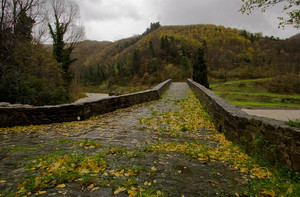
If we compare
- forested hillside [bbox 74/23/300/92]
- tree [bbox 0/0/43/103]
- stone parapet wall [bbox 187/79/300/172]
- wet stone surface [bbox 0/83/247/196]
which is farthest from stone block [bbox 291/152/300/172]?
forested hillside [bbox 74/23/300/92]

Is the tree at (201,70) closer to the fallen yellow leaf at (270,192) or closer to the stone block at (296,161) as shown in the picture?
the stone block at (296,161)

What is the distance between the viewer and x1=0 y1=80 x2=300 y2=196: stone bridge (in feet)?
6.73

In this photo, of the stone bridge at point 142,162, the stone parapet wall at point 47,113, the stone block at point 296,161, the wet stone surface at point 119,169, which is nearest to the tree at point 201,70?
the stone parapet wall at point 47,113

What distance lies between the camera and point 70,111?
617 cm

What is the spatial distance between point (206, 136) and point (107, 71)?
87444 mm

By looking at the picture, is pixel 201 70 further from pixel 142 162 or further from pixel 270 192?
pixel 270 192

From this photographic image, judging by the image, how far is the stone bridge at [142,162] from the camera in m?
2.05

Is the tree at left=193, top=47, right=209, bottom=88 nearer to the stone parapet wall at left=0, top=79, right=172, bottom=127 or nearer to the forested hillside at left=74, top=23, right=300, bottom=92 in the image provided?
the stone parapet wall at left=0, top=79, right=172, bottom=127

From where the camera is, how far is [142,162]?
9.11 ft

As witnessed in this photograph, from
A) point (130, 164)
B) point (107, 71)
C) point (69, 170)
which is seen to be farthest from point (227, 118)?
point (107, 71)

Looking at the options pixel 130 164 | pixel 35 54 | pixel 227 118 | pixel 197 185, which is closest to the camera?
pixel 197 185

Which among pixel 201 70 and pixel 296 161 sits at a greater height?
pixel 201 70

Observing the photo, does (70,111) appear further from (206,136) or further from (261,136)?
(261,136)

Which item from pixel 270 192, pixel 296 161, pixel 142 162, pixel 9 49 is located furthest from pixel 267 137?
pixel 9 49
